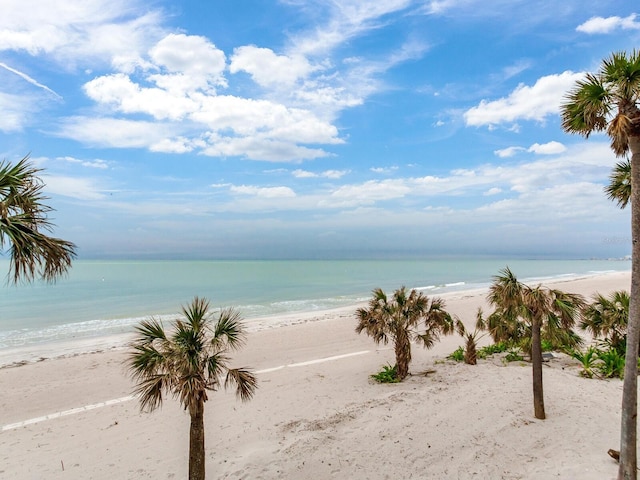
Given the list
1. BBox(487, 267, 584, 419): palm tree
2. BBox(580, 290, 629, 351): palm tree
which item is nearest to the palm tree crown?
BBox(487, 267, 584, 419): palm tree

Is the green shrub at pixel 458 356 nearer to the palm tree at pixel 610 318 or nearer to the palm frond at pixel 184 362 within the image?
the palm tree at pixel 610 318

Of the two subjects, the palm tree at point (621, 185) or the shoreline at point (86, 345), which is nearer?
the palm tree at point (621, 185)

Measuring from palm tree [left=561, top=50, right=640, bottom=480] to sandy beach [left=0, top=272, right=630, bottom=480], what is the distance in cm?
166

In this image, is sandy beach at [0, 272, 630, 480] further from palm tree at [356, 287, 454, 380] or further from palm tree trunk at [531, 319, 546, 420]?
palm tree at [356, 287, 454, 380]

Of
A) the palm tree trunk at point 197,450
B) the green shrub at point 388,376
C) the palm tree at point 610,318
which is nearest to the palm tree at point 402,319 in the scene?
the green shrub at point 388,376

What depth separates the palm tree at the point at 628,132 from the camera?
19.8 ft

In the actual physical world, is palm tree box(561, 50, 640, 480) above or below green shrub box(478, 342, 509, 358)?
above

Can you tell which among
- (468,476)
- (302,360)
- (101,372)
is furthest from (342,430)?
(101,372)

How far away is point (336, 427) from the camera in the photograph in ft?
33.1

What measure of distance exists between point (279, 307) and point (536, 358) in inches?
1220

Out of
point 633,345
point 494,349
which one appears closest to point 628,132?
point 633,345

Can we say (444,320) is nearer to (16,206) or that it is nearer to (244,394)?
(244,394)

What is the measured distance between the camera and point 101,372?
1677 centimetres

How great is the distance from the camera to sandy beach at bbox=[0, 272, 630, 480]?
8273mm
